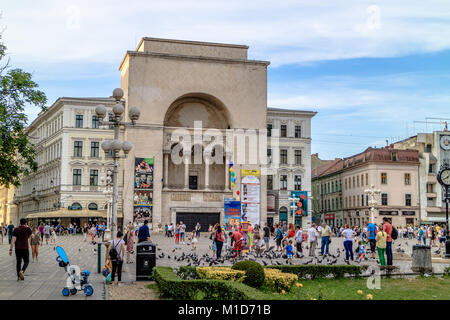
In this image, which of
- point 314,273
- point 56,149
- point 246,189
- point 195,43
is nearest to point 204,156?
point 246,189

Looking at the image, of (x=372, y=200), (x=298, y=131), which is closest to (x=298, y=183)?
(x=298, y=131)

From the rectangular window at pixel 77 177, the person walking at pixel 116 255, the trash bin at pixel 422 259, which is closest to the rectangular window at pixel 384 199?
the rectangular window at pixel 77 177

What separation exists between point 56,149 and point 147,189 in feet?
56.7

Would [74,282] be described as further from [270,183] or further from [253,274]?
[270,183]

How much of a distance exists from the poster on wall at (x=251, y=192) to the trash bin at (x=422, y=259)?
39270mm

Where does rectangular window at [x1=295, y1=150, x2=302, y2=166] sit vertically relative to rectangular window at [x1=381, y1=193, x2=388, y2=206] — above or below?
above

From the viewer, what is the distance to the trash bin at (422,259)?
19344 millimetres

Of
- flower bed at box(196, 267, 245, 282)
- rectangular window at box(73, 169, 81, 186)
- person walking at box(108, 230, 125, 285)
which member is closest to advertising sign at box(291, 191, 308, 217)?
rectangular window at box(73, 169, 81, 186)

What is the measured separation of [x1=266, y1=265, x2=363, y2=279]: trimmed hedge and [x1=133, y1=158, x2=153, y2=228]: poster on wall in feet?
131

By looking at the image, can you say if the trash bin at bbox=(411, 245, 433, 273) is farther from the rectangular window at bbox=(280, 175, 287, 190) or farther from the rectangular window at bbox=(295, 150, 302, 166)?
the rectangular window at bbox=(295, 150, 302, 166)

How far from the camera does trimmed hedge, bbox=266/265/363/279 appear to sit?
56.3ft

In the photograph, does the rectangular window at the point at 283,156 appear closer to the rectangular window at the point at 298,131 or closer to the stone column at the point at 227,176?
the rectangular window at the point at 298,131

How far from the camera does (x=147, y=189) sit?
2227 inches

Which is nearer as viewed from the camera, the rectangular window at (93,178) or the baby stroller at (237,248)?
the baby stroller at (237,248)
